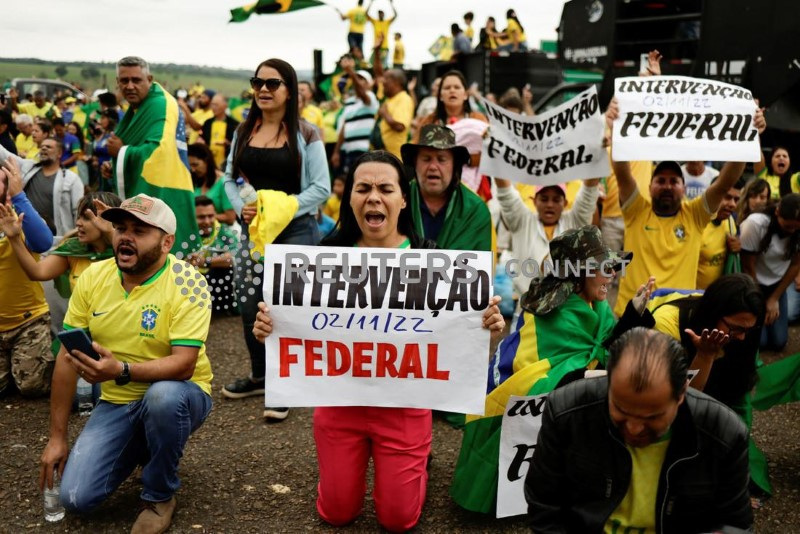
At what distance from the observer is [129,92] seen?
5.49m

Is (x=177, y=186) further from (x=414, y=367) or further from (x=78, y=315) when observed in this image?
(x=414, y=367)

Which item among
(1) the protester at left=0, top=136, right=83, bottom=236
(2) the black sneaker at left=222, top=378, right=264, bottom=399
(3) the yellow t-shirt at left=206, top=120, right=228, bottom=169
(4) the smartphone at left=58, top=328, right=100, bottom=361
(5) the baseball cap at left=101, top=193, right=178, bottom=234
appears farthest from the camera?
(3) the yellow t-shirt at left=206, top=120, right=228, bottom=169

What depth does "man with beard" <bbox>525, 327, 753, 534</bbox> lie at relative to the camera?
2.19 m

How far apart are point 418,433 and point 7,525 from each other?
1.99 metres

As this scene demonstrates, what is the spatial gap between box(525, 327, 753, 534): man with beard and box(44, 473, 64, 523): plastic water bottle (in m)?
2.34

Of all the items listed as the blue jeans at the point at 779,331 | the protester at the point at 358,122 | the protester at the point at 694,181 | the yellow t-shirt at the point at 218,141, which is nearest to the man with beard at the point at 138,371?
the protester at the point at 694,181

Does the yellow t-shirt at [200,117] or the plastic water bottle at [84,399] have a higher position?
the yellow t-shirt at [200,117]

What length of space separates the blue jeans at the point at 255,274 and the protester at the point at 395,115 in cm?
436

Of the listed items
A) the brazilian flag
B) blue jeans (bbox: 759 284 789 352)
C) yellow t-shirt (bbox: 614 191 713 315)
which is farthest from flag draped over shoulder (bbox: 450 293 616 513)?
the brazilian flag

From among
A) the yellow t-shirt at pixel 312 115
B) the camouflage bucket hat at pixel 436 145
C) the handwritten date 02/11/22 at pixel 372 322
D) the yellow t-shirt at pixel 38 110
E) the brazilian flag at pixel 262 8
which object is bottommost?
the handwritten date 02/11/22 at pixel 372 322

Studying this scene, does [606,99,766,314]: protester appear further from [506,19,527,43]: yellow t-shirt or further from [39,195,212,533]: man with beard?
[506,19,527,43]: yellow t-shirt

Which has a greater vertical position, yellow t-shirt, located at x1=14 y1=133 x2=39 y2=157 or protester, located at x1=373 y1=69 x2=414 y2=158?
protester, located at x1=373 y1=69 x2=414 y2=158

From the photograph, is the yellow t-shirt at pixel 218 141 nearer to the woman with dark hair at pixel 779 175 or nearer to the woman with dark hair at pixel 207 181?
the woman with dark hair at pixel 207 181

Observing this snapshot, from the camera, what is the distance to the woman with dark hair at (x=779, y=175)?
7566mm
